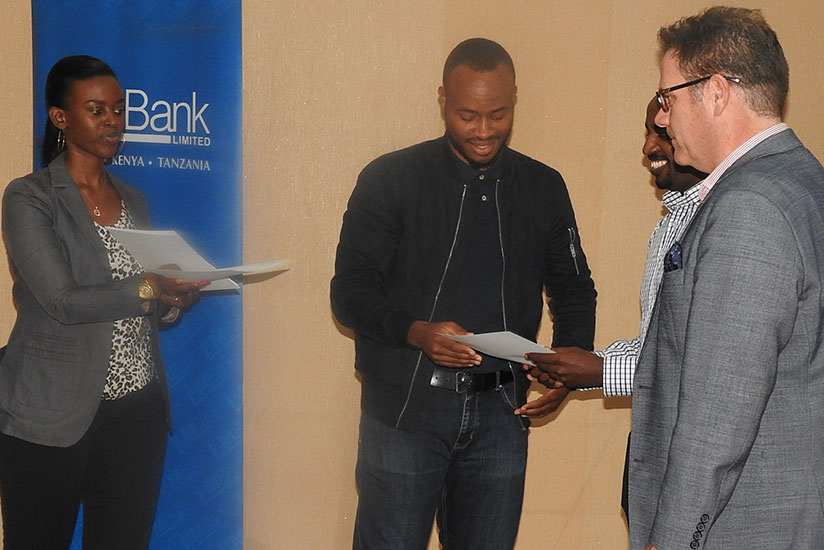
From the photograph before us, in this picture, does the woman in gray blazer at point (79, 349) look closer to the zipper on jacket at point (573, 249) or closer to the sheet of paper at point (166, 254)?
the sheet of paper at point (166, 254)

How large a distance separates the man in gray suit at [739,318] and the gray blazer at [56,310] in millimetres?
1660

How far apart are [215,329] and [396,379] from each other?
0.98m

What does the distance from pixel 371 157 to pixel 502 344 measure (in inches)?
50.3

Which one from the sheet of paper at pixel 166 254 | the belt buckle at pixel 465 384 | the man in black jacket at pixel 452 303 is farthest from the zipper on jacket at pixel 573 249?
the sheet of paper at pixel 166 254

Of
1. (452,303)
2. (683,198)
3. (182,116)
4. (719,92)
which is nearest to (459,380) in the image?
(452,303)

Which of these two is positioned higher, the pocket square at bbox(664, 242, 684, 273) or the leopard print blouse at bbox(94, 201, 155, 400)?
the pocket square at bbox(664, 242, 684, 273)

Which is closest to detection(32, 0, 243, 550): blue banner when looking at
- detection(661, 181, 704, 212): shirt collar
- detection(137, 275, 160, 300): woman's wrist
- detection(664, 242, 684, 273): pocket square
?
detection(137, 275, 160, 300): woman's wrist

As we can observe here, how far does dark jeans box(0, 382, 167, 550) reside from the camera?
104 inches

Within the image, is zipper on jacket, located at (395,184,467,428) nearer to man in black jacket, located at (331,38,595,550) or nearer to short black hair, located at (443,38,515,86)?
man in black jacket, located at (331,38,595,550)

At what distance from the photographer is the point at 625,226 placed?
3.40 meters

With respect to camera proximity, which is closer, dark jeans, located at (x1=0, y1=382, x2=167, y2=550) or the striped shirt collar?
the striped shirt collar

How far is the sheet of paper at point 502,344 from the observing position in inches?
91.7

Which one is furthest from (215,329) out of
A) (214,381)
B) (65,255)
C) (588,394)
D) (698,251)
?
(698,251)

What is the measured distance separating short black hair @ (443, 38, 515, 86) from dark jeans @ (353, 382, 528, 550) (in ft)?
3.21
